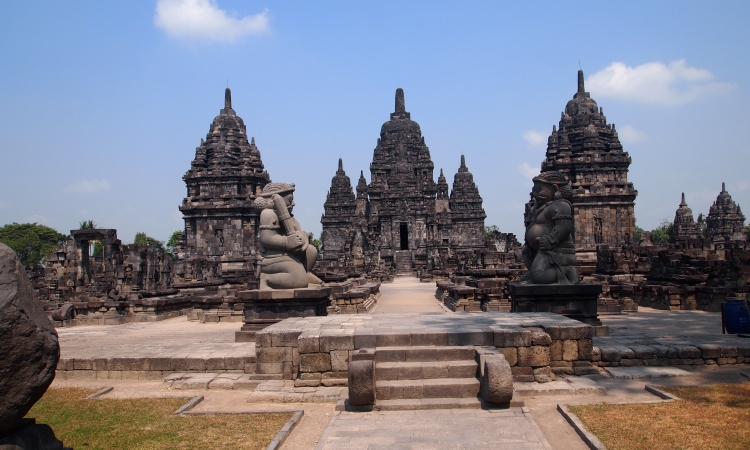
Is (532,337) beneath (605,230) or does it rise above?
beneath

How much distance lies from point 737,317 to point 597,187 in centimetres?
2541

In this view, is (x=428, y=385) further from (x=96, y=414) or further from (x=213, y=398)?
(x=96, y=414)

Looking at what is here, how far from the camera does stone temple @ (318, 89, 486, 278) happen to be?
148 feet

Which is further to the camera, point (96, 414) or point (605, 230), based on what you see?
point (605, 230)

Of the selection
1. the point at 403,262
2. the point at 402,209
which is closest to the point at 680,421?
the point at 403,262

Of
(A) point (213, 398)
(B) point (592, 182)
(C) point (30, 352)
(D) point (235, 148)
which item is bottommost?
(A) point (213, 398)

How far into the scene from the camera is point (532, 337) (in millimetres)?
6527

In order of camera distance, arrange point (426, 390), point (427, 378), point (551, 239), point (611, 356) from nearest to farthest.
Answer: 1. point (426, 390)
2. point (427, 378)
3. point (611, 356)
4. point (551, 239)

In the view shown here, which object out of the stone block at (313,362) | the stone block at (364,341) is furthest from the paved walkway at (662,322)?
the stone block at (313,362)

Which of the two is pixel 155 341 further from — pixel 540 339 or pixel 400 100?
pixel 400 100

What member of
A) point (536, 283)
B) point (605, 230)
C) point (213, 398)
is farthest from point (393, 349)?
point (605, 230)

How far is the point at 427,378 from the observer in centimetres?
615

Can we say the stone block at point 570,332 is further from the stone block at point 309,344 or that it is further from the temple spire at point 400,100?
the temple spire at point 400,100

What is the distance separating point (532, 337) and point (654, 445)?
212cm
